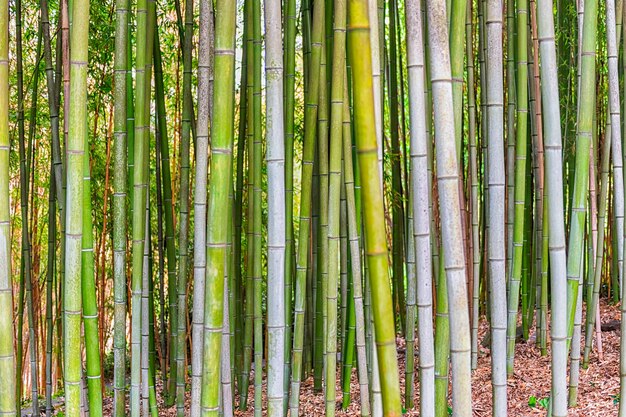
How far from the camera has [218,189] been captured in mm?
1167

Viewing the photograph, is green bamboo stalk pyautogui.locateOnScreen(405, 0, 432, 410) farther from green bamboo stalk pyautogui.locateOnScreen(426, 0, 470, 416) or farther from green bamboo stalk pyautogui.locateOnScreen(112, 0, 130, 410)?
green bamboo stalk pyautogui.locateOnScreen(112, 0, 130, 410)

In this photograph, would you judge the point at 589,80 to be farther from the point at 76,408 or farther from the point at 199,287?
the point at 76,408

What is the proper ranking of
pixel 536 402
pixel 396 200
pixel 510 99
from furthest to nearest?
pixel 396 200 < pixel 510 99 < pixel 536 402

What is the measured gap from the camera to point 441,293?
1514mm

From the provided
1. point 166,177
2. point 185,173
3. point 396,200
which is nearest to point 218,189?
point 185,173

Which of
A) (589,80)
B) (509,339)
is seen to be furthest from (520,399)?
(589,80)

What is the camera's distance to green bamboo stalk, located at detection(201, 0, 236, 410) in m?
1.14

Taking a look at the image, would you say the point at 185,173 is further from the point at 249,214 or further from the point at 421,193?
the point at 421,193

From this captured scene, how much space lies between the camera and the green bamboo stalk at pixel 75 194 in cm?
119

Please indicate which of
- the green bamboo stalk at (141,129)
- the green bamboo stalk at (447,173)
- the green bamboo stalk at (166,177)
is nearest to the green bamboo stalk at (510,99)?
the green bamboo stalk at (166,177)

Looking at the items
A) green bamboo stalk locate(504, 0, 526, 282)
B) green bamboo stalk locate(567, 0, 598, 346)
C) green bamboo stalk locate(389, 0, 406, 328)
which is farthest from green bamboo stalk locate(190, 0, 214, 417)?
green bamboo stalk locate(389, 0, 406, 328)

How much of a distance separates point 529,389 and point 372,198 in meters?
2.36

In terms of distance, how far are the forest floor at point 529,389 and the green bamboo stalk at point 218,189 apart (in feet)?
5.58

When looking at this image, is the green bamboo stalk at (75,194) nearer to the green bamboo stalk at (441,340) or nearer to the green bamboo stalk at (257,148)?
the green bamboo stalk at (257,148)
